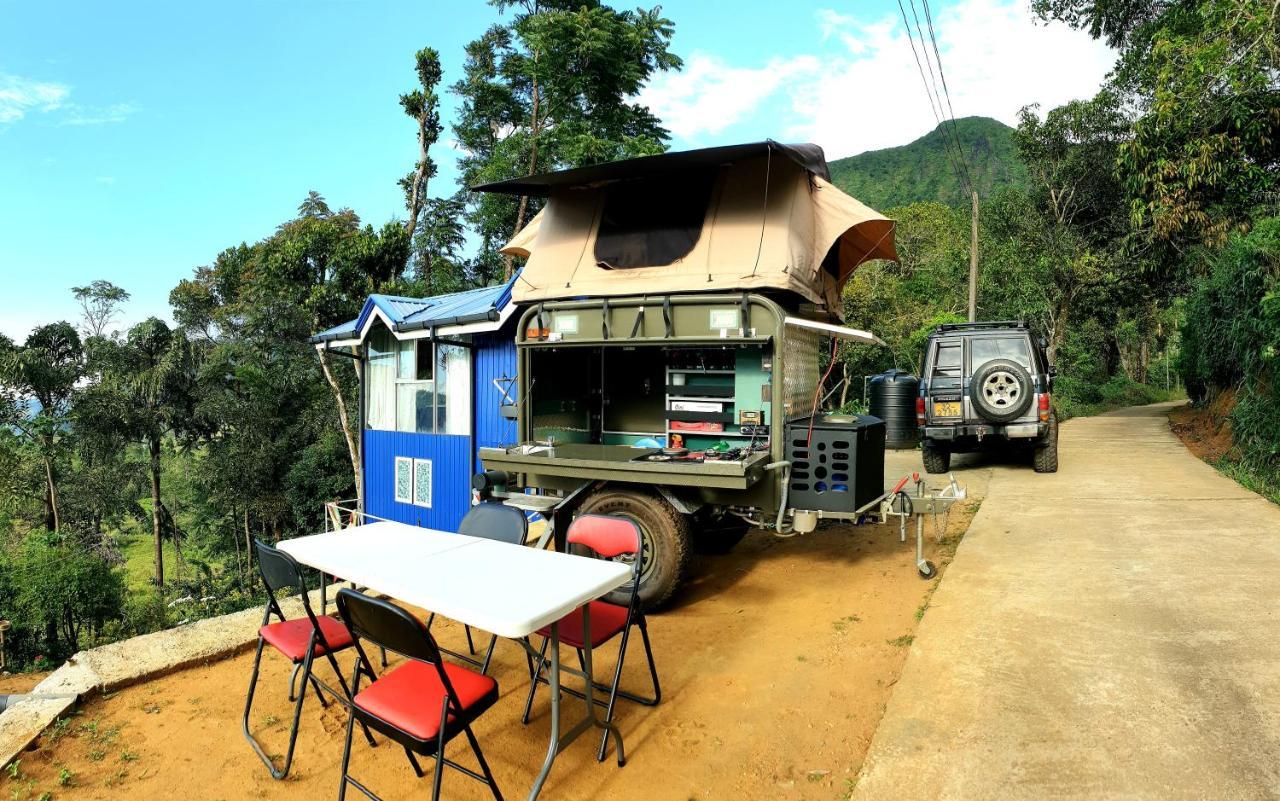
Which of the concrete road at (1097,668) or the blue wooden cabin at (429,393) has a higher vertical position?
the blue wooden cabin at (429,393)

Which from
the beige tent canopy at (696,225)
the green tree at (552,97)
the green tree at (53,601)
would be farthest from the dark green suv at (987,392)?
the green tree at (53,601)

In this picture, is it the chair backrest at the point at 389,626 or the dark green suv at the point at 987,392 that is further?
the dark green suv at the point at 987,392

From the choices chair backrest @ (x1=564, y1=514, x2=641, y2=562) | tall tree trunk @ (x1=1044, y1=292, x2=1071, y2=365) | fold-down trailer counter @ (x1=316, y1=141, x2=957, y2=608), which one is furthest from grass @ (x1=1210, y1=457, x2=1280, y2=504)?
tall tree trunk @ (x1=1044, y1=292, x2=1071, y2=365)

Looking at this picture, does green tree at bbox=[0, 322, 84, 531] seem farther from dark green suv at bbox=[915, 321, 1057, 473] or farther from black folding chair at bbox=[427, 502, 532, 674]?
dark green suv at bbox=[915, 321, 1057, 473]

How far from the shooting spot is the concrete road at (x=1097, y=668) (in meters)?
2.67

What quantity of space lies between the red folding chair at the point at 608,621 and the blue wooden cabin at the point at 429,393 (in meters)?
5.69

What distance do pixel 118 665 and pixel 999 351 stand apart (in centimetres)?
979

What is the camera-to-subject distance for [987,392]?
29.1ft

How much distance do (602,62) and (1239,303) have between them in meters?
17.5

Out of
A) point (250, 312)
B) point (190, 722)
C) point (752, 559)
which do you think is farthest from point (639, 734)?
point (250, 312)

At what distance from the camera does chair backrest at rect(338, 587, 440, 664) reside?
2.35 meters

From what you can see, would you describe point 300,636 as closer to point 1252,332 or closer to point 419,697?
point 419,697

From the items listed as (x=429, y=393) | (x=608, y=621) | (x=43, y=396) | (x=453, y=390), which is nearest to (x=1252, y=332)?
(x=608, y=621)

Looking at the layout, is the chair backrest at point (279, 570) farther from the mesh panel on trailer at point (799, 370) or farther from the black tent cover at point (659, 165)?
the black tent cover at point (659, 165)
